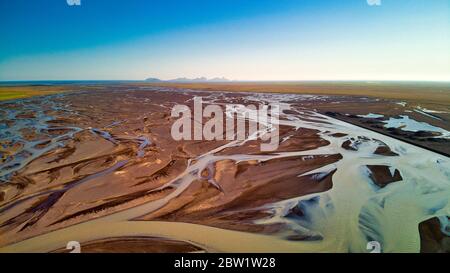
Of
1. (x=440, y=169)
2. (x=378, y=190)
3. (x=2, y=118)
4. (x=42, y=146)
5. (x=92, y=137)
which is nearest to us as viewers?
(x=378, y=190)

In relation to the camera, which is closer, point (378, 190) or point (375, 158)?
point (378, 190)

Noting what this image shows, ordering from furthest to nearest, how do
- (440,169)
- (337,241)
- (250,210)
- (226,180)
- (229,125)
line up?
(229,125)
(440,169)
(226,180)
(250,210)
(337,241)
